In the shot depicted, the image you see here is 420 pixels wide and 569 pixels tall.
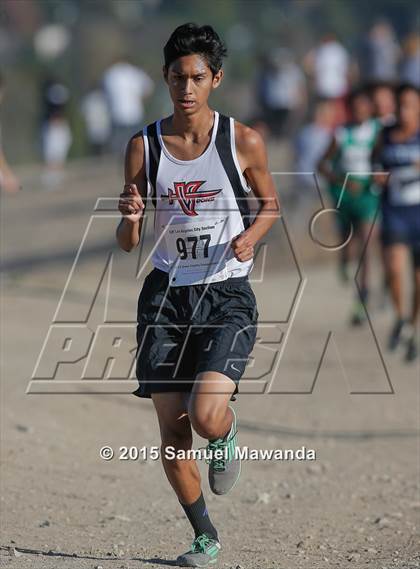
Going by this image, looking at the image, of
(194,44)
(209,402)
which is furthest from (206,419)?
(194,44)

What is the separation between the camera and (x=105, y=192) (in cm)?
2352

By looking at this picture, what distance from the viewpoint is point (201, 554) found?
6.07 meters

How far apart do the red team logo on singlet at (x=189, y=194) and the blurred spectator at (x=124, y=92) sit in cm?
1846

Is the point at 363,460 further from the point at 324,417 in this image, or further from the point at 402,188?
the point at 402,188

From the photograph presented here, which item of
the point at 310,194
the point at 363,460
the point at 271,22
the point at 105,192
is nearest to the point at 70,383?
the point at 363,460

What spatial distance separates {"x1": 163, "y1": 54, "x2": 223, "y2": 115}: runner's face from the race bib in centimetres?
53

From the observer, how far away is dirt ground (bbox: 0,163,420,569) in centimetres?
677

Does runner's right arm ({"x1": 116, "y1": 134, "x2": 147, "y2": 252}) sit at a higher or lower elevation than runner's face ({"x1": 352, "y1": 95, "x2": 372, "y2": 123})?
higher

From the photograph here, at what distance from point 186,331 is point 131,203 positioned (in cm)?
68

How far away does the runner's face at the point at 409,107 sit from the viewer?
11164 millimetres

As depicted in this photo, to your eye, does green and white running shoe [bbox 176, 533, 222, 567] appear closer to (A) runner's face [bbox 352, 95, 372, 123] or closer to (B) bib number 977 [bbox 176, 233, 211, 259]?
(B) bib number 977 [bbox 176, 233, 211, 259]

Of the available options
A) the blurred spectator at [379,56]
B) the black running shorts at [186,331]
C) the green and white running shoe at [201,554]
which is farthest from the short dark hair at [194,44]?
the blurred spectator at [379,56]

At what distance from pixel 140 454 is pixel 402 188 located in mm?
4038

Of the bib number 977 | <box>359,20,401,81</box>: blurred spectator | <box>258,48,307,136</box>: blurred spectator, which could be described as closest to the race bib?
the bib number 977
